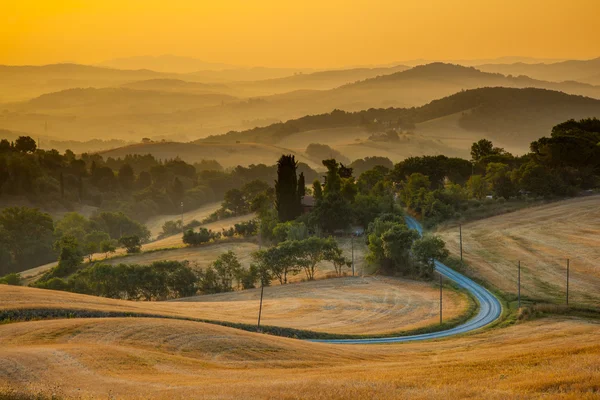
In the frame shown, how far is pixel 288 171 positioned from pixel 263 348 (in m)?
68.4

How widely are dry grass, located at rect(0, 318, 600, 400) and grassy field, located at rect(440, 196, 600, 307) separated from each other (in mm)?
23149

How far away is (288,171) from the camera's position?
4126 inches

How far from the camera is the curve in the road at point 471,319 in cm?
5128

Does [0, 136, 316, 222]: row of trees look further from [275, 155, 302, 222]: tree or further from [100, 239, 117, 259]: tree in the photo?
[100, 239, 117, 259]: tree

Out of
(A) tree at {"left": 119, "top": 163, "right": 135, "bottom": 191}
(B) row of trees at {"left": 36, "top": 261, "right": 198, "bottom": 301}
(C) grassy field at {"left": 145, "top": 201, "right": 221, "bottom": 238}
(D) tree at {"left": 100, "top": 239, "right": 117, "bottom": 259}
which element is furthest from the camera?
(A) tree at {"left": 119, "top": 163, "right": 135, "bottom": 191}

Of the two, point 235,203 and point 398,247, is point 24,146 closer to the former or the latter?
point 235,203

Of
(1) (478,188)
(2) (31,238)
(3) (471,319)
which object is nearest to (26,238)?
(2) (31,238)

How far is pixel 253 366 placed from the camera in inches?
1344

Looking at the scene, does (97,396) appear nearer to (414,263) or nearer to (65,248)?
(414,263)

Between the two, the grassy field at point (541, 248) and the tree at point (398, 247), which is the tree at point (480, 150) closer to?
the grassy field at point (541, 248)

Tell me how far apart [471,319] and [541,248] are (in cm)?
2754

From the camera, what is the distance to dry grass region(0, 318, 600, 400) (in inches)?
950

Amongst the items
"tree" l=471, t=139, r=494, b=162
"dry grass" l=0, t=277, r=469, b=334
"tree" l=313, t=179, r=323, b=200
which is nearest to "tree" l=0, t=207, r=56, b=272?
"tree" l=313, t=179, r=323, b=200

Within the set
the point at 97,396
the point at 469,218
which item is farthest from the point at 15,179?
the point at 97,396
